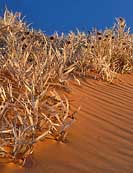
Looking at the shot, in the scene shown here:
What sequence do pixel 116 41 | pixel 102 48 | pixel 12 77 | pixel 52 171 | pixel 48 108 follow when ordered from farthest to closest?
pixel 116 41 → pixel 102 48 → pixel 12 77 → pixel 48 108 → pixel 52 171


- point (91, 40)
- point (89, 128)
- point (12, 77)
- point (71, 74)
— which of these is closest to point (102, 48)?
point (91, 40)

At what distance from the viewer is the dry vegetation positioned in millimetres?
3795

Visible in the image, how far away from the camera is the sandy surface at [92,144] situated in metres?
3.67

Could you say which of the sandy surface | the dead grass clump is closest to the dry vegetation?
the dead grass clump

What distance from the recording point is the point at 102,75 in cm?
716

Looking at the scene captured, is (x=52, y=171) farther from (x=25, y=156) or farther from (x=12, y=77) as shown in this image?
(x=12, y=77)

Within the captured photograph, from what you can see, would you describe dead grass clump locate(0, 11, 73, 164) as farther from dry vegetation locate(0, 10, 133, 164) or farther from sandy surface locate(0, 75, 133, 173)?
sandy surface locate(0, 75, 133, 173)

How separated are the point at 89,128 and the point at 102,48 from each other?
10.4 feet

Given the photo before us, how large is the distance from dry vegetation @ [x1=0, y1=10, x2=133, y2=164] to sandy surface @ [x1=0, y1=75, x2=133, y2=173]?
0.41ft

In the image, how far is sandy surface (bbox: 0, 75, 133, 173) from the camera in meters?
3.67

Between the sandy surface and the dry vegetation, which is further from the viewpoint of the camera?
the dry vegetation

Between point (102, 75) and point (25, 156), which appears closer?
point (25, 156)

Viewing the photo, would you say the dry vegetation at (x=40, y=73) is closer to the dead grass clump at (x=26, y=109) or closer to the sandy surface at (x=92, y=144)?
the dead grass clump at (x=26, y=109)

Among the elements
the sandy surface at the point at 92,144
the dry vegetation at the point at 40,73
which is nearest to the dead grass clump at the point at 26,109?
the dry vegetation at the point at 40,73
